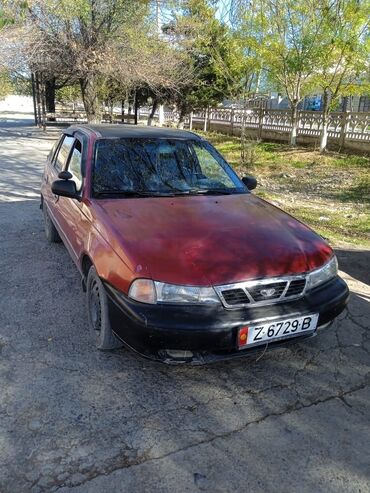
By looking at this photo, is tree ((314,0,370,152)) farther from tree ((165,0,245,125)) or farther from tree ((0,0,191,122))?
tree ((0,0,191,122))

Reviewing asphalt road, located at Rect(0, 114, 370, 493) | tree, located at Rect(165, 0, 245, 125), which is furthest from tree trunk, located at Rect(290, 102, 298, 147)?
asphalt road, located at Rect(0, 114, 370, 493)

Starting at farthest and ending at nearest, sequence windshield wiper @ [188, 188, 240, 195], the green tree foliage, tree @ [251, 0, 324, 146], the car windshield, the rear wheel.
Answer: tree @ [251, 0, 324, 146] < the green tree foliage < the rear wheel < windshield wiper @ [188, 188, 240, 195] < the car windshield

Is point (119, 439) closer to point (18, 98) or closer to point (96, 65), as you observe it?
point (96, 65)

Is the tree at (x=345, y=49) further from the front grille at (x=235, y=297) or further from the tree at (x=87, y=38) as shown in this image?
the front grille at (x=235, y=297)

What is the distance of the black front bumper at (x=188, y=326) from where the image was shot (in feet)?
8.34

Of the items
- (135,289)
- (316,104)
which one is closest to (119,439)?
(135,289)

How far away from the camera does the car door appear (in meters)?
3.67

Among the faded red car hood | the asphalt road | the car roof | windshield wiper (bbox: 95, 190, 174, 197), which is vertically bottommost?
the asphalt road

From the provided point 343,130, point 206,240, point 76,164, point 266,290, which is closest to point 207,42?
point 343,130

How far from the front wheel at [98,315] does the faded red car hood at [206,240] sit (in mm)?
407

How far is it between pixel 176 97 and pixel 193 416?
23.0 m

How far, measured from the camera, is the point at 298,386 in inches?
115

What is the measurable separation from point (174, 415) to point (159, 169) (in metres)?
2.22

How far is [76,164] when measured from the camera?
4.17 metres
